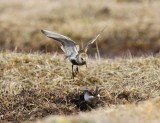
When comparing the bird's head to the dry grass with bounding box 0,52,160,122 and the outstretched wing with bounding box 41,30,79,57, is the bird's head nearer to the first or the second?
the outstretched wing with bounding box 41,30,79,57

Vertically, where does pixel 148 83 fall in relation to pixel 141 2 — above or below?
below

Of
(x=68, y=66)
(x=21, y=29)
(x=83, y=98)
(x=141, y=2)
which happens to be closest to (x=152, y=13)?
(x=141, y=2)

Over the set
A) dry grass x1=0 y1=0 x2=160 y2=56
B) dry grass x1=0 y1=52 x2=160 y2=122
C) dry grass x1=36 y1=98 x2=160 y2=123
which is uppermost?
dry grass x1=0 y1=0 x2=160 y2=56


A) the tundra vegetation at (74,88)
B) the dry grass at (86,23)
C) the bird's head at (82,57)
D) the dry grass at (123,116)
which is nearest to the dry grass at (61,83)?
the tundra vegetation at (74,88)

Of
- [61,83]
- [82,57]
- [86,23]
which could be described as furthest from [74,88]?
[86,23]

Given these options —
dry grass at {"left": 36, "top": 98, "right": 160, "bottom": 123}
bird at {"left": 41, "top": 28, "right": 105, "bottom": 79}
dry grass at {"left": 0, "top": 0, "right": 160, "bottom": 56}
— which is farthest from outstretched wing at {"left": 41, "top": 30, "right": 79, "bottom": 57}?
dry grass at {"left": 0, "top": 0, "right": 160, "bottom": 56}

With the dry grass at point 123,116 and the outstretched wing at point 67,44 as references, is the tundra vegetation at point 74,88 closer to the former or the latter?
the dry grass at point 123,116

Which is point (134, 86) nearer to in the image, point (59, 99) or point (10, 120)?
point (59, 99)
